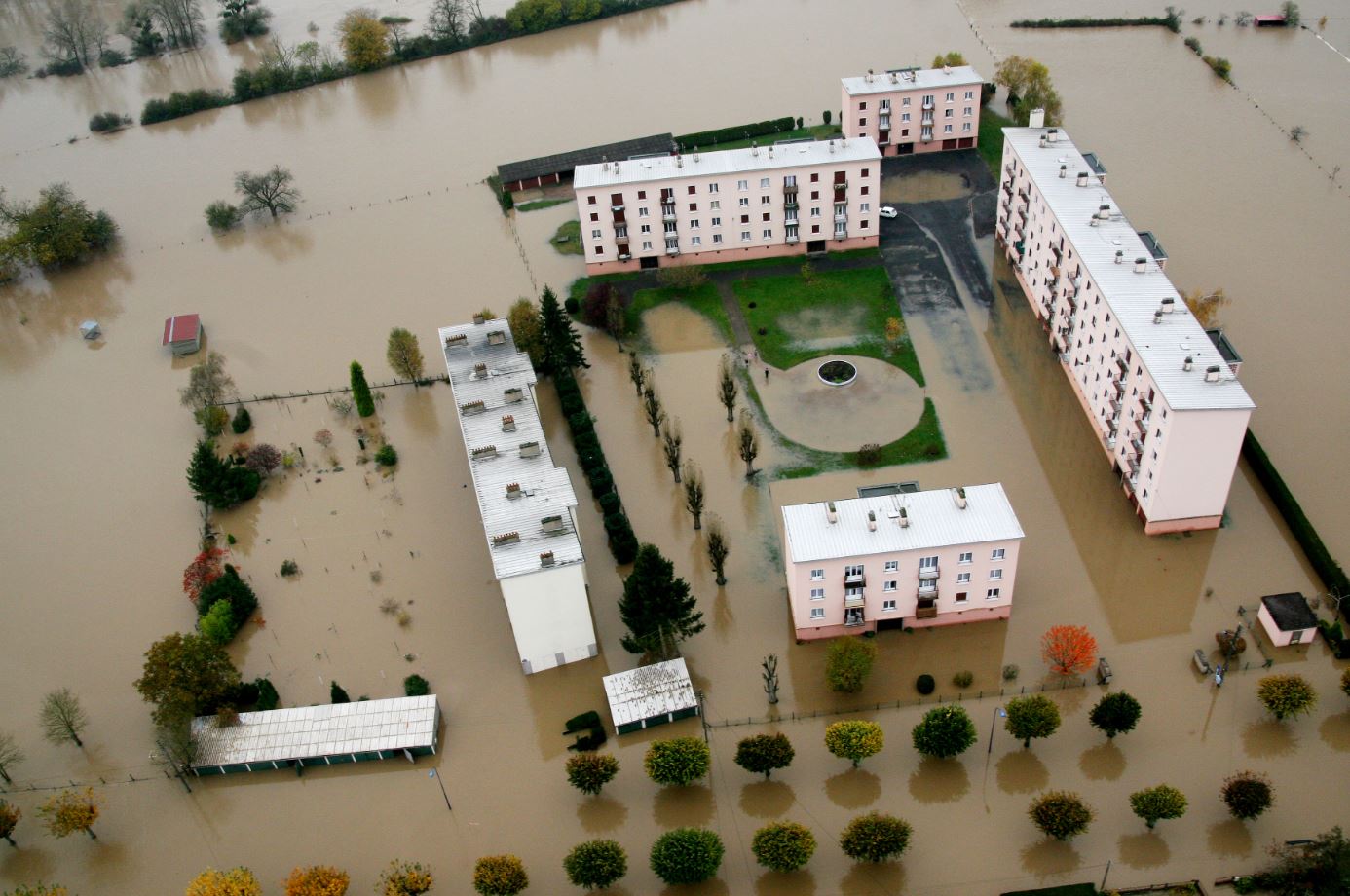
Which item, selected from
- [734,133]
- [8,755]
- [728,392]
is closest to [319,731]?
[8,755]

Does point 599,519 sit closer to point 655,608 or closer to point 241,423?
point 655,608

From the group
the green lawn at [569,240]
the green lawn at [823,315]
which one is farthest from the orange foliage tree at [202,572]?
the green lawn at [569,240]

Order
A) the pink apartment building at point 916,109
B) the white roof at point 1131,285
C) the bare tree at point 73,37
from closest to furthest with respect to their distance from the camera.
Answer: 1. the white roof at point 1131,285
2. the pink apartment building at point 916,109
3. the bare tree at point 73,37

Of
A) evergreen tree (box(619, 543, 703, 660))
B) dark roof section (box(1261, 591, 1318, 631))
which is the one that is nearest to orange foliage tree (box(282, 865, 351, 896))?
evergreen tree (box(619, 543, 703, 660))

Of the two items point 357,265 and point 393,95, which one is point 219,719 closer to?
point 357,265

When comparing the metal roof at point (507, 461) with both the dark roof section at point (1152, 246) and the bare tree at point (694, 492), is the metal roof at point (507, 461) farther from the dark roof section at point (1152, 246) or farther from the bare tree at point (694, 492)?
the dark roof section at point (1152, 246)

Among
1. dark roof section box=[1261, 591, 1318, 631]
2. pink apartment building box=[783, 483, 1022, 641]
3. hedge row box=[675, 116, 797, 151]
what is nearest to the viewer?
dark roof section box=[1261, 591, 1318, 631]

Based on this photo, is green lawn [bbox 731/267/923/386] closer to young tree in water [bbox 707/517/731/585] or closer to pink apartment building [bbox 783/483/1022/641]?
young tree in water [bbox 707/517/731/585]
